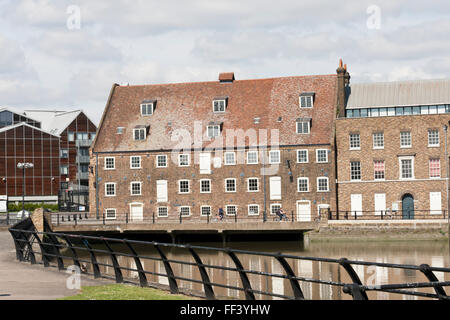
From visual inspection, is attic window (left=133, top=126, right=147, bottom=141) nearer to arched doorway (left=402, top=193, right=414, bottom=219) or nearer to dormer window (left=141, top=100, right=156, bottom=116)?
dormer window (left=141, top=100, right=156, bottom=116)

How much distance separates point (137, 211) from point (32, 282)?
155ft

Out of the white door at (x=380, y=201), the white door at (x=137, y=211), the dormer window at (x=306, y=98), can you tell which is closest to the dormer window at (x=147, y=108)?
the white door at (x=137, y=211)

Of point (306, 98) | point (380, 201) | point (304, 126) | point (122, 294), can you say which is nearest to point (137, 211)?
point (304, 126)

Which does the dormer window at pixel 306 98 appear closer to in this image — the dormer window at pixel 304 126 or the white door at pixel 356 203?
the dormer window at pixel 304 126

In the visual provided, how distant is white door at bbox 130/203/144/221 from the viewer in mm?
62375

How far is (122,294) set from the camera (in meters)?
13.5

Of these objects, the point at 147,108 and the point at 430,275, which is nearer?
the point at 430,275

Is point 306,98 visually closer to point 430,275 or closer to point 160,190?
point 160,190

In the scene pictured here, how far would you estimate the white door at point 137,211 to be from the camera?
62375 millimetres

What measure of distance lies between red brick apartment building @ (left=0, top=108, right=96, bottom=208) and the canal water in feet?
141

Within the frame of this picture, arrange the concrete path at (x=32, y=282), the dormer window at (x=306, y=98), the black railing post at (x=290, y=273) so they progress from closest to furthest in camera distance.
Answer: the black railing post at (x=290, y=273), the concrete path at (x=32, y=282), the dormer window at (x=306, y=98)

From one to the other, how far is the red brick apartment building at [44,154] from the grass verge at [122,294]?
72113mm
